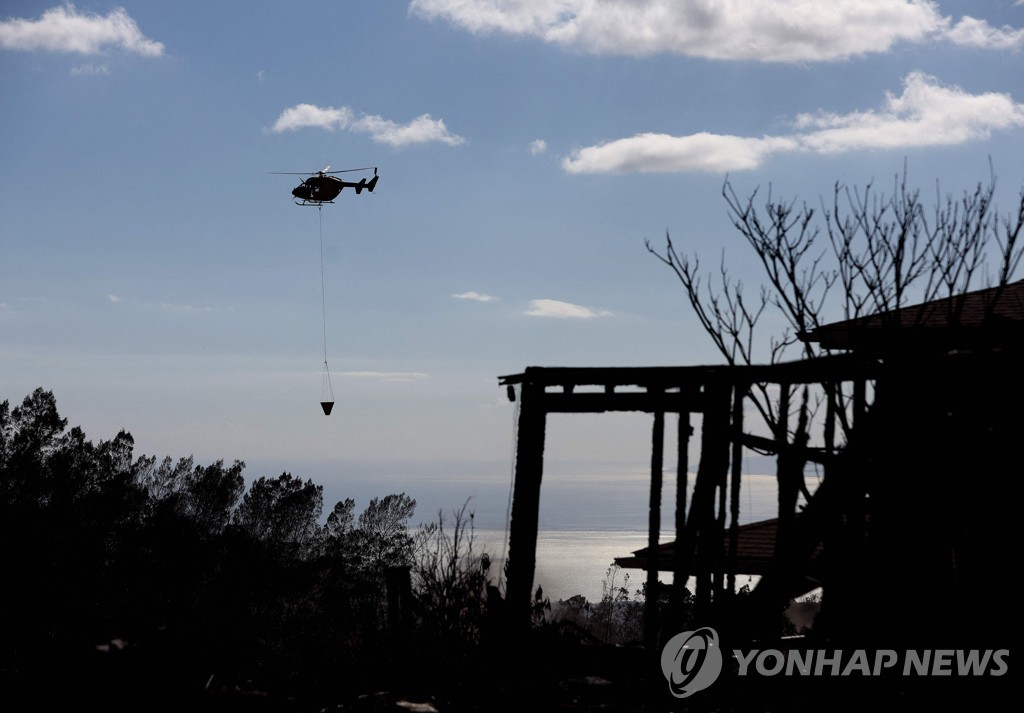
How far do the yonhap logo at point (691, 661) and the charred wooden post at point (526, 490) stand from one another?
178 centimetres

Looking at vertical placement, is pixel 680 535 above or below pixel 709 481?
below

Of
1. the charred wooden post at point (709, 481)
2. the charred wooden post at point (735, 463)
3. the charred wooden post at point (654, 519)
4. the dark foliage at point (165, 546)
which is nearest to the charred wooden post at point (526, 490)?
the charred wooden post at point (654, 519)

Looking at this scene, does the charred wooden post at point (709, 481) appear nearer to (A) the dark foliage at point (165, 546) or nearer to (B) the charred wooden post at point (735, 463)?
(B) the charred wooden post at point (735, 463)

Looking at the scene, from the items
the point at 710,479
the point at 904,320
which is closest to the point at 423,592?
the point at 710,479

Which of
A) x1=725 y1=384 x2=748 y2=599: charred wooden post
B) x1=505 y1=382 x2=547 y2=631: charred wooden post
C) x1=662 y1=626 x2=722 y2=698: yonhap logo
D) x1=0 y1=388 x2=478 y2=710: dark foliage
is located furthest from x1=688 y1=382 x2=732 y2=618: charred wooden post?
x1=0 y1=388 x2=478 y2=710: dark foliage

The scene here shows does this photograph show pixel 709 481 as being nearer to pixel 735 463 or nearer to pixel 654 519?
pixel 735 463

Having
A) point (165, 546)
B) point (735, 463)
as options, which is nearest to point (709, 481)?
point (735, 463)

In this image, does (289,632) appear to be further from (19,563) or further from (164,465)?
(164,465)

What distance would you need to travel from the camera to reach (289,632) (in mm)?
37875

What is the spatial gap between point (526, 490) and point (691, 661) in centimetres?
259

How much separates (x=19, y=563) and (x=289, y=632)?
9.70 meters

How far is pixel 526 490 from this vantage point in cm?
1123

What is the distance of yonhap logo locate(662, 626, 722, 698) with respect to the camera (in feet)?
30.2

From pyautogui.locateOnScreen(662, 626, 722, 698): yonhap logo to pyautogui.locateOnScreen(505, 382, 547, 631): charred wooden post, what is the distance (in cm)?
178
